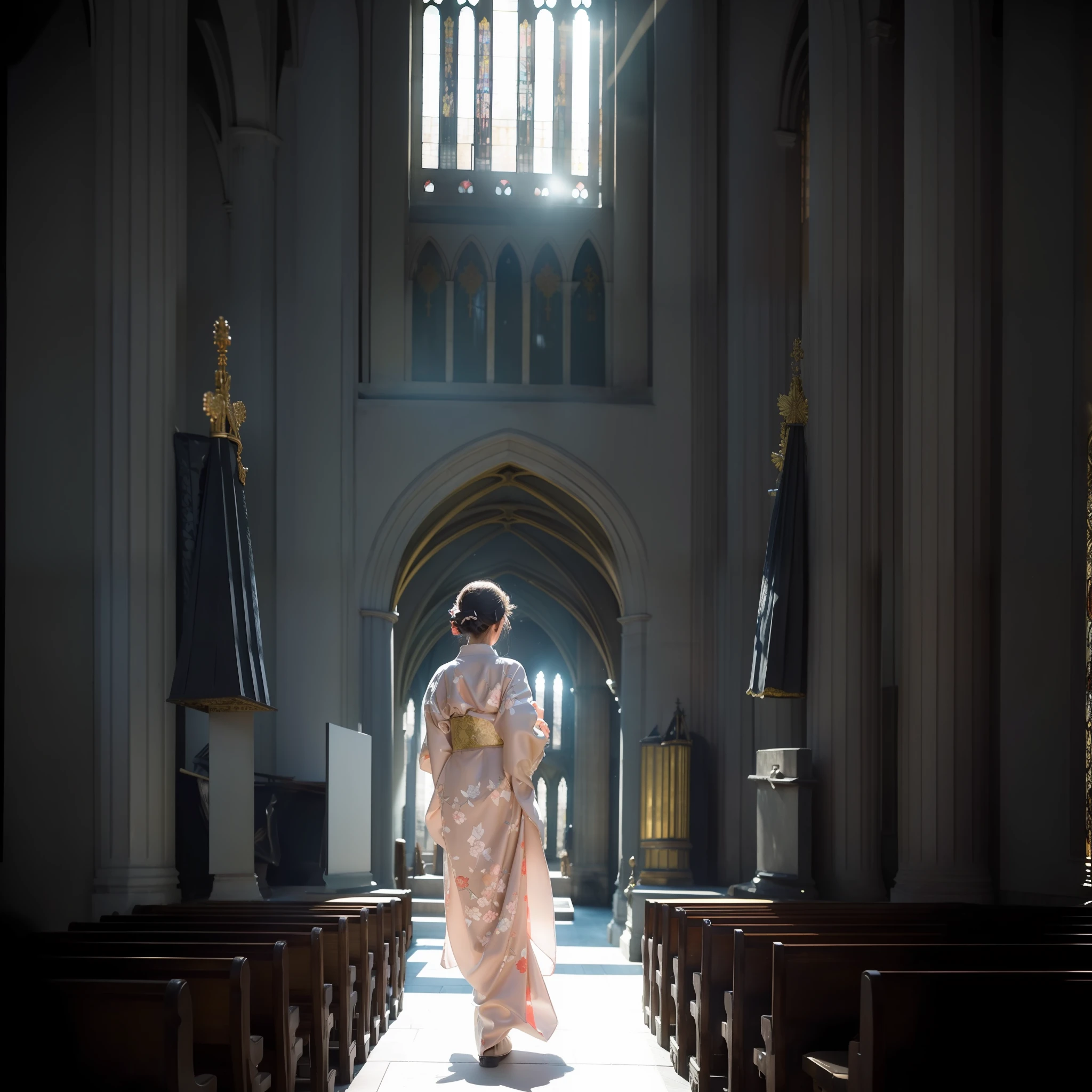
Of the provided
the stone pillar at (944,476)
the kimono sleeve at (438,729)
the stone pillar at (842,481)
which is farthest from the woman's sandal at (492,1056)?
Answer: the stone pillar at (842,481)

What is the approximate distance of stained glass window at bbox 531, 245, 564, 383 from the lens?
1446 centimetres

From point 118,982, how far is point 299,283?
1085cm

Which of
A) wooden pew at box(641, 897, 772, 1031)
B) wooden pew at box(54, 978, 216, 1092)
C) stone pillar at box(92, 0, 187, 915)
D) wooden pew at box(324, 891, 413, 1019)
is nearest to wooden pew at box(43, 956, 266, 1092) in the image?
wooden pew at box(54, 978, 216, 1092)

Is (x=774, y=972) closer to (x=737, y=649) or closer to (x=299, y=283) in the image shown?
(x=737, y=649)

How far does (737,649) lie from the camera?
12.7 meters

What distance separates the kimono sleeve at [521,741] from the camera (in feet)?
17.6

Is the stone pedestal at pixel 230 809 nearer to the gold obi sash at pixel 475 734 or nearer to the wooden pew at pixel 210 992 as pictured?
the gold obi sash at pixel 475 734

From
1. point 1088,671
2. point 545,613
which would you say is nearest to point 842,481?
point 1088,671

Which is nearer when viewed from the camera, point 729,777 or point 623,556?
point 729,777

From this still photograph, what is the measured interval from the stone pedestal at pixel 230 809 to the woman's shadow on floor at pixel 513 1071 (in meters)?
2.41

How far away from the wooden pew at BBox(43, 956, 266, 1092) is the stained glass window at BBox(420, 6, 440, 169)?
42.6 feet

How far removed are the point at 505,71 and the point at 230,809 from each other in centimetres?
1065

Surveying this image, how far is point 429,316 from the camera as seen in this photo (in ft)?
47.6

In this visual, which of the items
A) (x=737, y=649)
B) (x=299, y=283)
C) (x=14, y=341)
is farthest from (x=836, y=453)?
Result: (x=299, y=283)
